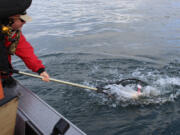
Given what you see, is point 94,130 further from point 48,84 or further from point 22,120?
point 48,84

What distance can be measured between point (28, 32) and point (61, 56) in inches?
197

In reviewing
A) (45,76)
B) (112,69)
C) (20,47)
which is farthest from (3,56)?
(112,69)

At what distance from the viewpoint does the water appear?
3855 millimetres

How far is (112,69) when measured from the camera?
6.12 meters

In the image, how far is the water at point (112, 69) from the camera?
386 cm

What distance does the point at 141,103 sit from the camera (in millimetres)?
4332

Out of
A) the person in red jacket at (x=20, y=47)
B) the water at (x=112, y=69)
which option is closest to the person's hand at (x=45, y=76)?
the person in red jacket at (x=20, y=47)

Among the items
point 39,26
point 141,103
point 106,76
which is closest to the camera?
point 141,103

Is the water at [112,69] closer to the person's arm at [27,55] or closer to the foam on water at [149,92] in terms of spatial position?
the foam on water at [149,92]

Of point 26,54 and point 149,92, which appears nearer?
point 26,54

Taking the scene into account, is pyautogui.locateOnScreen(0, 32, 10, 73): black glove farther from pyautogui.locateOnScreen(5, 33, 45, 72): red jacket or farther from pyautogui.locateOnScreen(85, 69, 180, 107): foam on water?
pyautogui.locateOnScreen(85, 69, 180, 107): foam on water

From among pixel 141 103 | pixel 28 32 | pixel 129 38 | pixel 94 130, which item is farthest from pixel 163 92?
pixel 28 32

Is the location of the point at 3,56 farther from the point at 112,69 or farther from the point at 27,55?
the point at 112,69

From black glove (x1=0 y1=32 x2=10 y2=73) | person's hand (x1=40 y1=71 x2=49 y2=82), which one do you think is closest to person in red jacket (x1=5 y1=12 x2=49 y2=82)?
person's hand (x1=40 y1=71 x2=49 y2=82)
